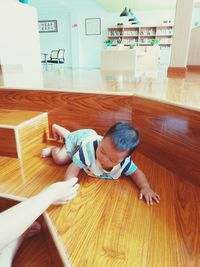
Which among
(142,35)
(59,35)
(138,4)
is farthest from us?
(59,35)

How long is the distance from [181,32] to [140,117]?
5.38 feet

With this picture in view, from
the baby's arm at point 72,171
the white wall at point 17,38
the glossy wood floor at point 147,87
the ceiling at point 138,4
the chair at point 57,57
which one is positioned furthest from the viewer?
the chair at point 57,57

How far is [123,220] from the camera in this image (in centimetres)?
61

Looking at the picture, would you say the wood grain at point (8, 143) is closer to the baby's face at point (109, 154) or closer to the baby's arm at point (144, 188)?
the baby's face at point (109, 154)

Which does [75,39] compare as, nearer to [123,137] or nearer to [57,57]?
[57,57]

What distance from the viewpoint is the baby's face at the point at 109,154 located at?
0.68m

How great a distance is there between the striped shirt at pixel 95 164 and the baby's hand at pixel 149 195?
0.31ft

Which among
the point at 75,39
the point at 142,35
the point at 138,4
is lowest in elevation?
the point at 75,39

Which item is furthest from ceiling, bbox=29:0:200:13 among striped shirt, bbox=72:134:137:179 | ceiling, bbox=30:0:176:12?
striped shirt, bbox=72:134:137:179

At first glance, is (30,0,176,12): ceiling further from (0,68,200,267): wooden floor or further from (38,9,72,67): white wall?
(0,68,200,267): wooden floor

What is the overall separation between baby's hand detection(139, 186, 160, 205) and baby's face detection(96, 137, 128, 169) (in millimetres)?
130

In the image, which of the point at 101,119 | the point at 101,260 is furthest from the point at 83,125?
the point at 101,260

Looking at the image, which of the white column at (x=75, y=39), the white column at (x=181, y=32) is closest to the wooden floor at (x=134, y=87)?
the white column at (x=181, y=32)

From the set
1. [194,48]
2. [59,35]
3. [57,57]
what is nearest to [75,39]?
[59,35]
